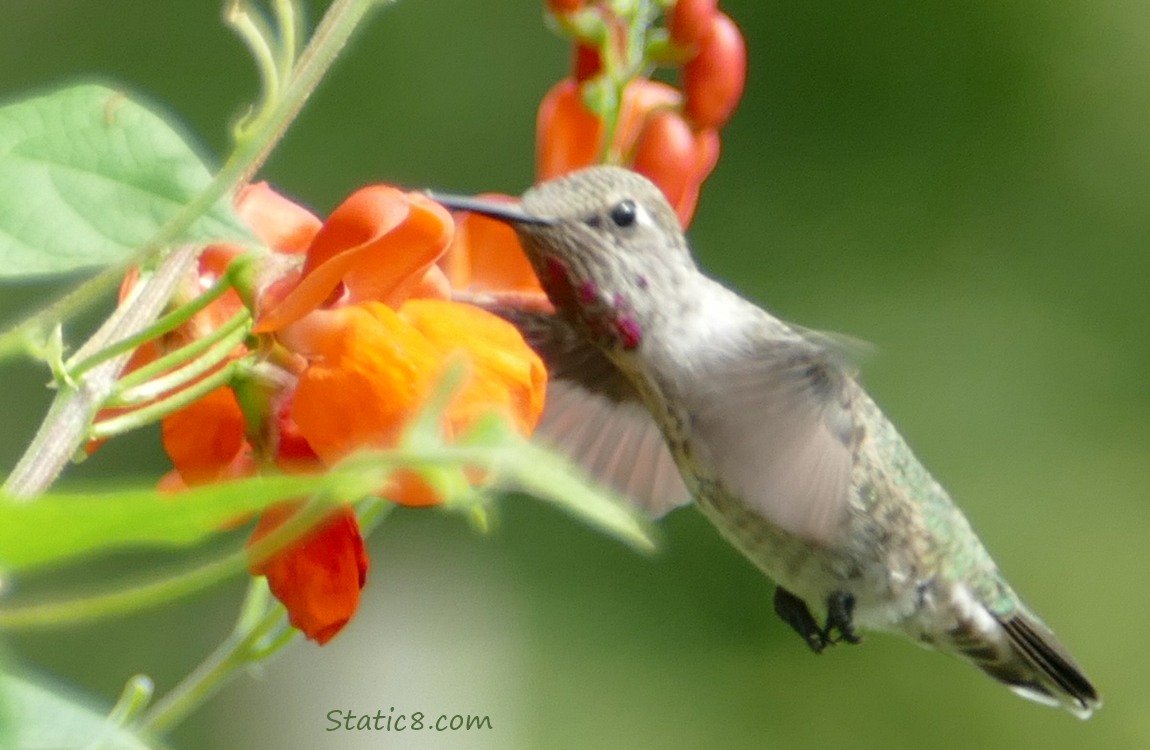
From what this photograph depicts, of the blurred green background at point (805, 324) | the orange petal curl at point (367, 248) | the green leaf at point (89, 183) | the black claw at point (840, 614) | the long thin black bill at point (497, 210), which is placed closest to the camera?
the green leaf at point (89, 183)

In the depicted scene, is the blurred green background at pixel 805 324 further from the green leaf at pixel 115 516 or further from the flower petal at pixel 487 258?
the green leaf at pixel 115 516

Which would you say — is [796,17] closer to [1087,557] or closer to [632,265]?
[1087,557]

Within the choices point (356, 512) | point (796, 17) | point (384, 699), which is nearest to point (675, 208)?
point (356, 512)

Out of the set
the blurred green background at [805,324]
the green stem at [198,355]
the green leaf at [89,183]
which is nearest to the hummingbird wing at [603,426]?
the green stem at [198,355]

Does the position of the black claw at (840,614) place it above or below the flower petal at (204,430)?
below

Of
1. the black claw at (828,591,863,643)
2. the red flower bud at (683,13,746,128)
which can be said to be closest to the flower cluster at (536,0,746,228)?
the red flower bud at (683,13,746,128)

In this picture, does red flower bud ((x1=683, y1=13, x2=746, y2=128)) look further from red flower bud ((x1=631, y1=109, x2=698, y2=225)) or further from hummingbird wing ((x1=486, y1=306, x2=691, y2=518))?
hummingbird wing ((x1=486, y1=306, x2=691, y2=518))

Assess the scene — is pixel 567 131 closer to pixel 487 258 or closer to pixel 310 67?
pixel 487 258
